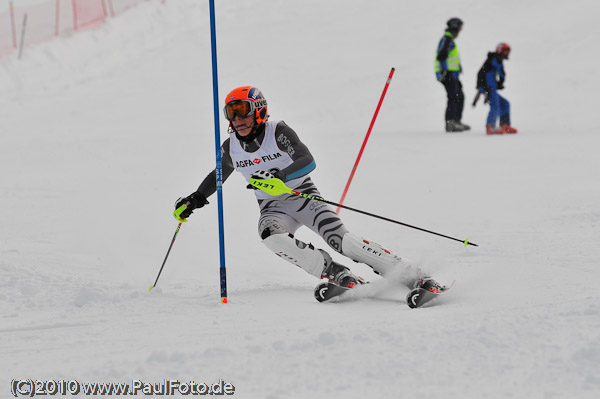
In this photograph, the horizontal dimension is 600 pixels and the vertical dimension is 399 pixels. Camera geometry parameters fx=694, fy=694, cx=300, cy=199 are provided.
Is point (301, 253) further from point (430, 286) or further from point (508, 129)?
point (508, 129)

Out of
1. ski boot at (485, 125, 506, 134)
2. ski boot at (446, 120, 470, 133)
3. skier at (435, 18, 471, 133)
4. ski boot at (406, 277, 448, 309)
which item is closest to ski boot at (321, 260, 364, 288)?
ski boot at (406, 277, 448, 309)

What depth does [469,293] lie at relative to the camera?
14.4 feet

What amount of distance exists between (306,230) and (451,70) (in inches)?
242

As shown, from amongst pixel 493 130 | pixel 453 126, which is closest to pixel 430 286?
pixel 493 130

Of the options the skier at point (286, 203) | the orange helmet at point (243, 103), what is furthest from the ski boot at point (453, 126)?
the orange helmet at point (243, 103)

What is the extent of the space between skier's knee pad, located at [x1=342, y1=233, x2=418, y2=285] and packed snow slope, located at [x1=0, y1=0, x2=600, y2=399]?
17 cm

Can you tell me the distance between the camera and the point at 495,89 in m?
12.2

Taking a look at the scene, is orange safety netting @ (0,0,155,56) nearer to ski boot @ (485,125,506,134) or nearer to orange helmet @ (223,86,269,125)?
ski boot @ (485,125,506,134)

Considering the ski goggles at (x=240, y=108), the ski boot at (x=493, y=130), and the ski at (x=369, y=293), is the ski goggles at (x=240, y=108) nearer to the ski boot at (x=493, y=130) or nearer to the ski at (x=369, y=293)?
the ski at (x=369, y=293)

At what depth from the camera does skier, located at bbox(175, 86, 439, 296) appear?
469cm

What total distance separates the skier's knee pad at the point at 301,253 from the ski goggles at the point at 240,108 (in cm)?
93

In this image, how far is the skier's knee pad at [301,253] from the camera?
4711 millimetres

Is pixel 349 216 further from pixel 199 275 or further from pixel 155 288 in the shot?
pixel 155 288

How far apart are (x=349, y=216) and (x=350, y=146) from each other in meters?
3.89
